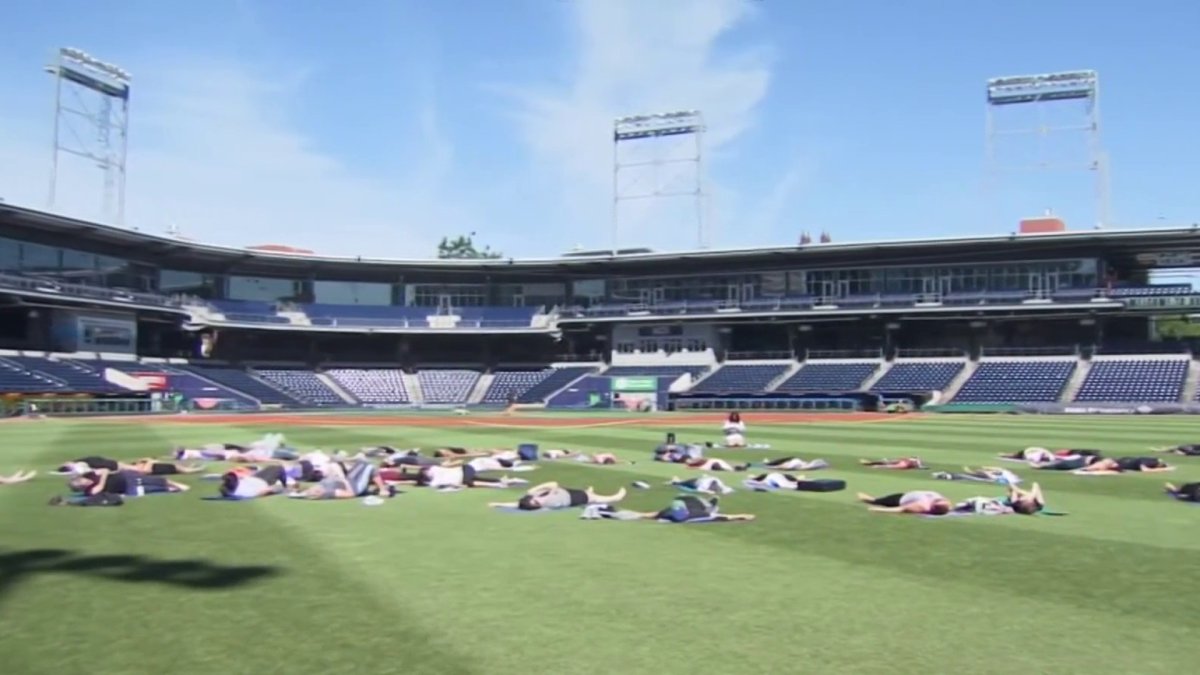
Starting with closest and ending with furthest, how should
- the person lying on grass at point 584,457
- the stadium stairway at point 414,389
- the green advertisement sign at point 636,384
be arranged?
the person lying on grass at point 584,457 < the green advertisement sign at point 636,384 < the stadium stairway at point 414,389

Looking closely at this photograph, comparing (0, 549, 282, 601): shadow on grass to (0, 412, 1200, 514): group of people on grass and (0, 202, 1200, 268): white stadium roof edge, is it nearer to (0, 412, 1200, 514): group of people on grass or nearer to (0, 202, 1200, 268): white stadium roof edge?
(0, 412, 1200, 514): group of people on grass

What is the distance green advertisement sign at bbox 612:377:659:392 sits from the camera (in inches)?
2781

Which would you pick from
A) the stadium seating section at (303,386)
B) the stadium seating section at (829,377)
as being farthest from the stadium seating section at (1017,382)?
the stadium seating section at (303,386)

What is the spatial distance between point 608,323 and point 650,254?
7459 mm

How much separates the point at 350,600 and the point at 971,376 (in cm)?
6085

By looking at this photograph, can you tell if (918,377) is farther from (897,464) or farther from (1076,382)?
(897,464)

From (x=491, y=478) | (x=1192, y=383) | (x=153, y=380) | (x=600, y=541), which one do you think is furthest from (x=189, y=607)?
(x=1192, y=383)

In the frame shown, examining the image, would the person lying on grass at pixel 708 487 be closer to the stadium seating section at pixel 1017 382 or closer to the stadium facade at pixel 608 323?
the stadium facade at pixel 608 323

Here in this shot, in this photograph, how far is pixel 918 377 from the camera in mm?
63125

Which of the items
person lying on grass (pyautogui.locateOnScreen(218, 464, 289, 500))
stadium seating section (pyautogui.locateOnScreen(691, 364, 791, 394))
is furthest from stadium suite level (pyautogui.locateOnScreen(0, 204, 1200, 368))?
person lying on grass (pyautogui.locateOnScreen(218, 464, 289, 500))

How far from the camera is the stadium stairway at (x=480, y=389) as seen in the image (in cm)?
7525

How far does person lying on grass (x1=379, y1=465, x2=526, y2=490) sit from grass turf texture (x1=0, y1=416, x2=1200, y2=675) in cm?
101

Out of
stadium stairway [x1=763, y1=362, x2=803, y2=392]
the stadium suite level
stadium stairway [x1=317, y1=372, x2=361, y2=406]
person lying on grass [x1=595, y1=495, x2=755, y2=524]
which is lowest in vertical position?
person lying on grass [x1=595, y1=495, x2=755, y2=524]

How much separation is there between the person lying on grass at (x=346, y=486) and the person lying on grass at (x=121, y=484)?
2204mm
